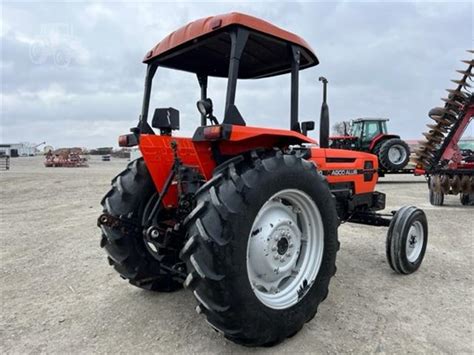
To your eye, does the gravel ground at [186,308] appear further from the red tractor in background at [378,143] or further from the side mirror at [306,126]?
the red tractor in background at [378,143]

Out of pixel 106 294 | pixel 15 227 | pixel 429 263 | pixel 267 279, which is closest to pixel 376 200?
pixel 429 263

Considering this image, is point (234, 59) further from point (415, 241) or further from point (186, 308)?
point (415, 241)

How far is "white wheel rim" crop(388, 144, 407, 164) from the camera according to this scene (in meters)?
14.3

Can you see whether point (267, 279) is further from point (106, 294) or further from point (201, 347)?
point (106, 294)

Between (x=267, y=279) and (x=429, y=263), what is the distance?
2.64 meters

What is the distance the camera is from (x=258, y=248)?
2.57 metres

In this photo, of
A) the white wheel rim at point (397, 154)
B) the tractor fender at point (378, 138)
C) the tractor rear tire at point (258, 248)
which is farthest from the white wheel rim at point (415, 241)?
the tractor fender at point (378, 138)

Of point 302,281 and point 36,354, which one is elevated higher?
point 302,281

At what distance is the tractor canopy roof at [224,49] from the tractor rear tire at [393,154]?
11633 mm

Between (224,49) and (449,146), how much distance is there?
819 centimetres

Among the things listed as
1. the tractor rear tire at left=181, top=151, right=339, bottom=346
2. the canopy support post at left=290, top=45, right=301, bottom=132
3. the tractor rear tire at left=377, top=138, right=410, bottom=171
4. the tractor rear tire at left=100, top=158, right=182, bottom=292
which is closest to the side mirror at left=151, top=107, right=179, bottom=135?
the tractor rear tire at left=100, top=158, right=182, bottom=292

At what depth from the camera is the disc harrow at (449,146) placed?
341 inches

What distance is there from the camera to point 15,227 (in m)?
6.27

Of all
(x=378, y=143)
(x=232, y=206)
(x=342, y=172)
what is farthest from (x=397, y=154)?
(x=232, y=206)
